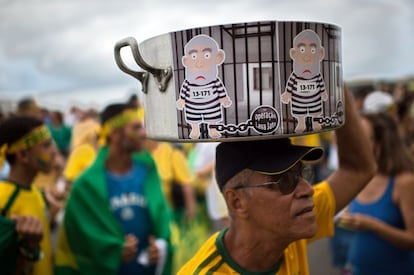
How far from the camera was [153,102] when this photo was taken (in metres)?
1.39

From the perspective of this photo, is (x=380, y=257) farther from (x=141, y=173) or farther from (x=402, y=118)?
(x=402, y=118)

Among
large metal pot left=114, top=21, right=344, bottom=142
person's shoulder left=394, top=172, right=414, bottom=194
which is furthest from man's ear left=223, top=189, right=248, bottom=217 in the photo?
person's shoulder left=394, top=172, right=414, bottom=194

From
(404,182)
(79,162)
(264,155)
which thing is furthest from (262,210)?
(79,162)

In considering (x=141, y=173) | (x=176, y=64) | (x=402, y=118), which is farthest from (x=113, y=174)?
(x=402, y=118)

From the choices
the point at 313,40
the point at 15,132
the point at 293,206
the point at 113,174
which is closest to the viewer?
the point at 313,40

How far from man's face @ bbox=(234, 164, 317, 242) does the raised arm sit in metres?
0.43

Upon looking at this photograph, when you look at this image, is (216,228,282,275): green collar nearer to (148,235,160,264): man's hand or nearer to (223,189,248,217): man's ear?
(223,189,248,217): man's ear

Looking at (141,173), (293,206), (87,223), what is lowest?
(87,223)

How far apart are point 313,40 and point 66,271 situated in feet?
9.22

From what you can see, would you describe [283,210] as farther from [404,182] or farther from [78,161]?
[78,161]

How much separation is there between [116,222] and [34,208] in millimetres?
800

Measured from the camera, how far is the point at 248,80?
46.2 inches

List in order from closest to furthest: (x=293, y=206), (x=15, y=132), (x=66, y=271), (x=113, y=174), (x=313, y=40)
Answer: (x=313, y=40)
(x=293, y=206)
(x=15, y=132)
(x=66, y=271)
(x=113, y=174)

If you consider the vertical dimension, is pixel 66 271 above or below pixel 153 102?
below
